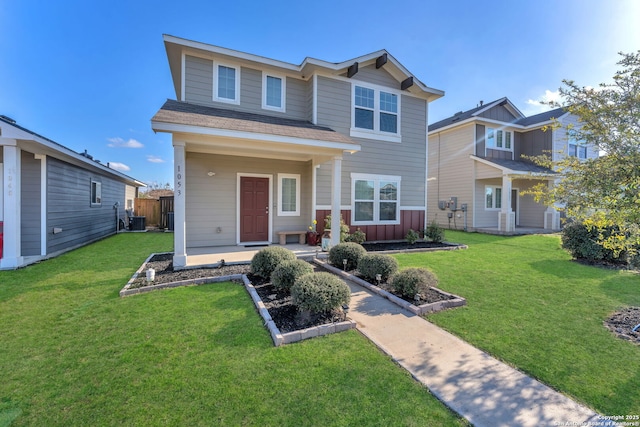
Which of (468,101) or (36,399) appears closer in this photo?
(36,399)

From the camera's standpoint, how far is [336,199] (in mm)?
7633

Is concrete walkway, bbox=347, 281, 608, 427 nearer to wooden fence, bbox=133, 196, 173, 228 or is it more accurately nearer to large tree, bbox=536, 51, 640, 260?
large tree, bbox=536, 51, 640, 260

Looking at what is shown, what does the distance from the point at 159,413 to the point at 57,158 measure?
9141 mm

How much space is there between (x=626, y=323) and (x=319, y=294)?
4.11 m

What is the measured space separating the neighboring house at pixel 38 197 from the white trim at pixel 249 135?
3.59m

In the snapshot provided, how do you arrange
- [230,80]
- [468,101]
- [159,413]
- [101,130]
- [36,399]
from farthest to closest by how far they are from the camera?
[101,130]
[468,101]
[230,80]
[36,399]
[159,413]

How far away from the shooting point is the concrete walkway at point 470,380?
206 centimetres

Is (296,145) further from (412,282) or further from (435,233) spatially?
(435,233)

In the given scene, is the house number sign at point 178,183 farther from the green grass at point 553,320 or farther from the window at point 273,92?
the green grass at point 553,320

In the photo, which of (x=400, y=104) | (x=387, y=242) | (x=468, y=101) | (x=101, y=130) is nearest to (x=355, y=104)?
(x=400, y=104)

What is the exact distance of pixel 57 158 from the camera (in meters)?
7.84

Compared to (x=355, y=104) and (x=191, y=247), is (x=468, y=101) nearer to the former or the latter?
(x=355, y=104)

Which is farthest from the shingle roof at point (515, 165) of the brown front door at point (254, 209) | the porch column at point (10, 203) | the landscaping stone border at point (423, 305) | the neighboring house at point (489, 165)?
the porch column at point (10, 203)

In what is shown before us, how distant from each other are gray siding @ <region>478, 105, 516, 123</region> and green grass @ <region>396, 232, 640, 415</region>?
10.5 m
